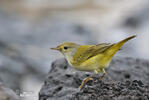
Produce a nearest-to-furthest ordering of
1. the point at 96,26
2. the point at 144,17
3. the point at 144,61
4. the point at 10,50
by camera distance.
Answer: the point at 144,61 → the point at 10,50 → the point at 144,17 → the point at 96,26

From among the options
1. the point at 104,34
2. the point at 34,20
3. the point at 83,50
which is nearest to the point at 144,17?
the point at 104,34

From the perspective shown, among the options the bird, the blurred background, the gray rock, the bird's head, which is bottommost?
the gray rock

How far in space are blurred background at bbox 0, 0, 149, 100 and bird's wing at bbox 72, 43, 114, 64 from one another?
9.03 feet

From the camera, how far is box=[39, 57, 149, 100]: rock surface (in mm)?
4590

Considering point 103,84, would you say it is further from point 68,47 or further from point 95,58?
point 68,47

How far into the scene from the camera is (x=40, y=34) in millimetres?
13195

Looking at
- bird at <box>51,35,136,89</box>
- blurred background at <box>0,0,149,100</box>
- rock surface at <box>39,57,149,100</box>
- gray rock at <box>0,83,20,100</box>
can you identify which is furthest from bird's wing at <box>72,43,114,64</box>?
blurred background at <box>0,0,149,100</box>

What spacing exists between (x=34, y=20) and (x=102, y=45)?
962 cm

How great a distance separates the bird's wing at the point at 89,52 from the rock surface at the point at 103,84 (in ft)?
0.94

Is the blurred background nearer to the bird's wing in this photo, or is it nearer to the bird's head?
the bird's head

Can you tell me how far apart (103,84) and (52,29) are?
894 centimetres

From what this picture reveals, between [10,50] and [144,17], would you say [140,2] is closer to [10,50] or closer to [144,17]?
[144,17]

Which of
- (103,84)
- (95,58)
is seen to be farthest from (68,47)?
(103,84)

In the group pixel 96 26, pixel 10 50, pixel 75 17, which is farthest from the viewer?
pixel 75 17
